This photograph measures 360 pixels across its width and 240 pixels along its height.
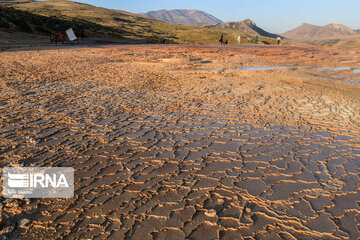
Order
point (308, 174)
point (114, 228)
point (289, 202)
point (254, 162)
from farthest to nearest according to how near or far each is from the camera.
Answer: point (254, 162)
point (308, 174)
point (289, 202)
point (114, 228)

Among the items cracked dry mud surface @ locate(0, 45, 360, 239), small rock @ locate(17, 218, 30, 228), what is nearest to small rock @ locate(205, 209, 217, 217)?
cracked dry mud surface @ locate(0, 45, 360, 239)

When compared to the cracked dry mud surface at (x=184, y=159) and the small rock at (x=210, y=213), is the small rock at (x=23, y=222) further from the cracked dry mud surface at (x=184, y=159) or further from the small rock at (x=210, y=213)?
the small rock at (x=210, y=213)

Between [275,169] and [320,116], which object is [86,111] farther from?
[320,116]

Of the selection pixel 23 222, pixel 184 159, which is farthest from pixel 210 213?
pixel 23 222

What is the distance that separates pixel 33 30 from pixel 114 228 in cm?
3043

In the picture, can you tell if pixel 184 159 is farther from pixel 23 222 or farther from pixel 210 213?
pixel 23 222

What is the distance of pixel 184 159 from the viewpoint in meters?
3.42

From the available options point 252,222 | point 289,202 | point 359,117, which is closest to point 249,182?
point 289,202

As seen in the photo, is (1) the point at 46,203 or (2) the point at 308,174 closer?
(1) the point at 46,203

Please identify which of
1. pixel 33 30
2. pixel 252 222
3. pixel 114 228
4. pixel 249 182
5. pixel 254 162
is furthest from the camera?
pixel 33 30

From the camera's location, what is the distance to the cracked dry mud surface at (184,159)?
7.38 feet

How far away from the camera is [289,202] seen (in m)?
2.60

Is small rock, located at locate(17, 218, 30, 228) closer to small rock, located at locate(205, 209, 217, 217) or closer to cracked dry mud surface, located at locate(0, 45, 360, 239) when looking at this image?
cracked dry mud surface, located at locate(0, 45, 360, 239)

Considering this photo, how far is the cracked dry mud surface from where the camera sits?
225 centimetres
